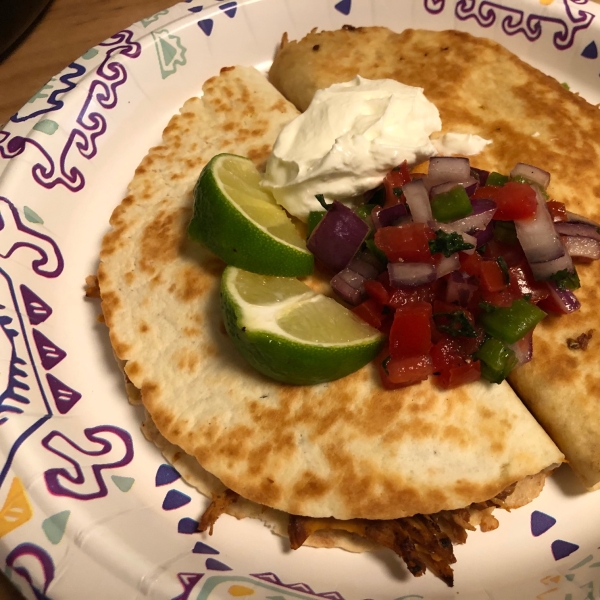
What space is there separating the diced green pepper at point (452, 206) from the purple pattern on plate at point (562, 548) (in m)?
1.32

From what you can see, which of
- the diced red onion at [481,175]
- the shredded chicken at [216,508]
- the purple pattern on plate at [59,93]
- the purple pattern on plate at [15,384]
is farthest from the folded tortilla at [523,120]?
the purple pattern on plate at [15,384]

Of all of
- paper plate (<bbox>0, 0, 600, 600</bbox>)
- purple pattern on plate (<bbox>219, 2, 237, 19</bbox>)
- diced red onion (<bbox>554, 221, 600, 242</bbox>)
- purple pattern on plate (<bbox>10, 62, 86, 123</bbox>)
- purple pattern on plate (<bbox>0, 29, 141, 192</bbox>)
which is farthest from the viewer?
purple pattern on plate (<bbox>219, 2, 237, 19</bbox>)

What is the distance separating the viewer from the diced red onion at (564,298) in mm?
2096

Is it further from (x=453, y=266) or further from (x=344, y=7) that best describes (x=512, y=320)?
(x=344, y=7)

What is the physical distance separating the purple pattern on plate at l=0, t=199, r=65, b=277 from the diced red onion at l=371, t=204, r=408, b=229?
1.66 meters

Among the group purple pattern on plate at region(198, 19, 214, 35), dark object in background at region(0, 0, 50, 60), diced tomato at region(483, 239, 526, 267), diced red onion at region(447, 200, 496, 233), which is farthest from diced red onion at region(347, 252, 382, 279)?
dark object in background at region(0, 0, 50, 60)

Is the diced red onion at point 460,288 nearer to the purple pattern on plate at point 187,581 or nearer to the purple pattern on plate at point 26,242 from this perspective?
the purple pattern on plate at point 187,581

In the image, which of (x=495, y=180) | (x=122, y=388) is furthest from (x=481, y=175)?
(x=122, y=388)

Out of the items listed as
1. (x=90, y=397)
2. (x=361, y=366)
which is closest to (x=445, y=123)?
(x=361, y=366)

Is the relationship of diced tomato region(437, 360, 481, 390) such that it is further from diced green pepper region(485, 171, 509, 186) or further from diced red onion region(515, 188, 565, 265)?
diced green pepper region(485, 171, 509, 186)

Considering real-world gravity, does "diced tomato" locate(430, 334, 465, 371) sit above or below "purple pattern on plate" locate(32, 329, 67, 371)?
below

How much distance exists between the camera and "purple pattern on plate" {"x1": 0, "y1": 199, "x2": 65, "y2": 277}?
8.52 feet

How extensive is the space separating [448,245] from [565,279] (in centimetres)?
49

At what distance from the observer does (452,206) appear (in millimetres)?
2068
